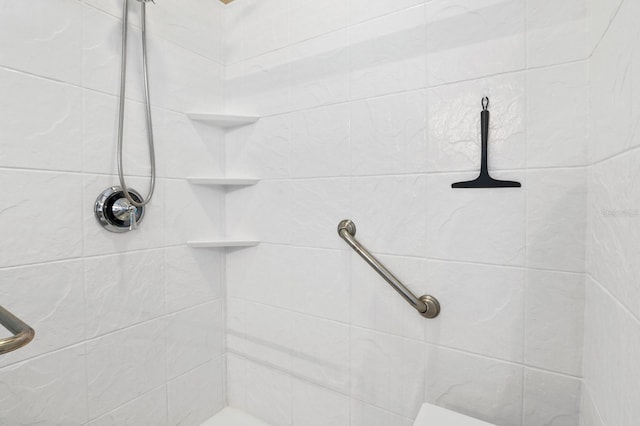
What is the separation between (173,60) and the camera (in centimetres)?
122

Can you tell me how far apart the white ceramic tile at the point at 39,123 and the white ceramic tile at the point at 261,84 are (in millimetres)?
584

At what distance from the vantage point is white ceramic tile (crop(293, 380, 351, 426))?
46.5 inches

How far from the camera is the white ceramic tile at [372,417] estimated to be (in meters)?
1.08

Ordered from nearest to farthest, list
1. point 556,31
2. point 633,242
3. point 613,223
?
point 633,242 → point 613,223 → point 556,31

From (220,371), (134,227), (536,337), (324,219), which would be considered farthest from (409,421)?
(134,227)

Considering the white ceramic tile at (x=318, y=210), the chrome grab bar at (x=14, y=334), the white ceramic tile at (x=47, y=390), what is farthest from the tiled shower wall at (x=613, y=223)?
the white ceramic tile at (x=47, y=390)

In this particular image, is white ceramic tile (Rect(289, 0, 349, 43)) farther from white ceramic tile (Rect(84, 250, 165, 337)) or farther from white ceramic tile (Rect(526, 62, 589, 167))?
white ceramic tile (Rect(84, 250, 165, 337))

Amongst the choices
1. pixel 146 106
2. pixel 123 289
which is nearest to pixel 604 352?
pixel 123 289

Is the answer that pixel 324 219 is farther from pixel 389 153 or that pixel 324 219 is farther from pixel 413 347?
pixel 413 347

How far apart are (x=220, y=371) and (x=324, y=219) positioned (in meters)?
0.87

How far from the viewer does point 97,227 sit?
1.02 m

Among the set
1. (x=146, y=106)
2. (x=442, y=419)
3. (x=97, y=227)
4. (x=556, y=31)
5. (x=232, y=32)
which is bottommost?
(x=442, y=419)

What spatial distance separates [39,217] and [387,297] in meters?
1.05

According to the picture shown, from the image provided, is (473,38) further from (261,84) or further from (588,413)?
(588,413)
